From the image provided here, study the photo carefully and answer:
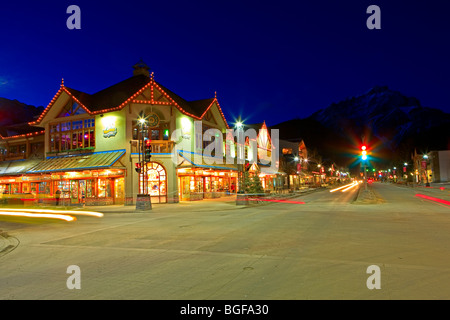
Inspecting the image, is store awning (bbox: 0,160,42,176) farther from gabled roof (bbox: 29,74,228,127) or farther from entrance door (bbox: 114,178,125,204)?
entrance door (bbox: 114,178,125,204)

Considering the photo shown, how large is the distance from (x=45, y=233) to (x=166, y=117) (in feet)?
58.7

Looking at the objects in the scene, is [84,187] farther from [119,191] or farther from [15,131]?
[15,131]

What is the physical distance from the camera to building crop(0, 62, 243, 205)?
28688mm

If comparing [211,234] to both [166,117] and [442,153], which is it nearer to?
[166,117]

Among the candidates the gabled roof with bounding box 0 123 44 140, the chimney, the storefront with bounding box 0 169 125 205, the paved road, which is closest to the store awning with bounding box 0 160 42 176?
the storefront with bounding box 0 169 125 205

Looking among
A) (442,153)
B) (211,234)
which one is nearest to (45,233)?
(211,234)

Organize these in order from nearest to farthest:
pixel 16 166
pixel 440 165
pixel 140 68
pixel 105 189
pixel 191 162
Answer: pixel 105 189, pixel 191 162, pixel 140 68, pixel 16 166, pixel 440 165

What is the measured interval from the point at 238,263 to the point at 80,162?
2569 cm

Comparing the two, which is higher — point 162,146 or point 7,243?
point 162,146

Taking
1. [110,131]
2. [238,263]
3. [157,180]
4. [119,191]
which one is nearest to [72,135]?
[110,131]

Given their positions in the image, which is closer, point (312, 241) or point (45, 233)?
point (312, 241)

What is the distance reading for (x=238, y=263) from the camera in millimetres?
7414

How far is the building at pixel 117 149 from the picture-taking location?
28.7 metres

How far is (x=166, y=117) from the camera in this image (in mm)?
30125
